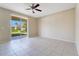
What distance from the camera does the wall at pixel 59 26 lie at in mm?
7529

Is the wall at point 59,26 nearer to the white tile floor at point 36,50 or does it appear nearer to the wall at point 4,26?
the white tile floor at point 36,50

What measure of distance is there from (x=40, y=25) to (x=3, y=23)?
15.2 feet

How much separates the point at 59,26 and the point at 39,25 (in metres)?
2.92

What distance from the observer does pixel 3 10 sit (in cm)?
683

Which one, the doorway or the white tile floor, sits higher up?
the doorway

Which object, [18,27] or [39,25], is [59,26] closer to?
[39,25]

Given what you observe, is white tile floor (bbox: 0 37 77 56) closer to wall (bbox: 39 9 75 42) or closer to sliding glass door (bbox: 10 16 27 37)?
wall (bbox: 39 9 75 42)

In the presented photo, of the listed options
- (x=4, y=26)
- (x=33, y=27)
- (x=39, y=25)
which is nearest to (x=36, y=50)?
(x=4, y=26)

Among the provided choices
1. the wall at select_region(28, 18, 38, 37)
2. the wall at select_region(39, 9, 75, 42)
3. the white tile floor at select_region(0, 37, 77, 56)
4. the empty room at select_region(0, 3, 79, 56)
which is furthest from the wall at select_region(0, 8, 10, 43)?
the wall at select_region(39, 9, 75, 42)

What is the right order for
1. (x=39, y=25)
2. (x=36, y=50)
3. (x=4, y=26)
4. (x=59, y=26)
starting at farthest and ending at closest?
(x=39, y=25) → (x=59, y=26) → (x=4, y=26) → (x=36, y=50)

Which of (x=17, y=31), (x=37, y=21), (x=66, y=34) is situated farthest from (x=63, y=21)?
(x=17, y=31)

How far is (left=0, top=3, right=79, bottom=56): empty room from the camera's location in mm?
5957

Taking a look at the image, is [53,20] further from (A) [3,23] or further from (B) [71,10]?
(A) [3,23]

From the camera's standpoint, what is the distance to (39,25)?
35.4 ft
